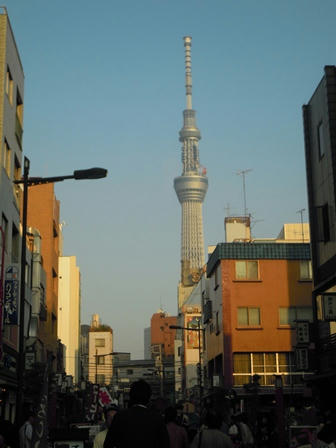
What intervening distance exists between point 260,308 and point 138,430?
181 ft

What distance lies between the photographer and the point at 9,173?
4050cm

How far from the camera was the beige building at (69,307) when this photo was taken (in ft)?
322

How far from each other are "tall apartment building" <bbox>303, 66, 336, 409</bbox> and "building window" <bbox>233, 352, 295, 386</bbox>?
2010cm

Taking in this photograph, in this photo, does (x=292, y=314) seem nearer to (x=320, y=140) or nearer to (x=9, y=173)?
(x=320, y=140)

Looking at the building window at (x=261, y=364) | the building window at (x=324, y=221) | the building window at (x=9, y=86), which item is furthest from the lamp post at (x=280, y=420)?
the building window at (x=261, y=364)

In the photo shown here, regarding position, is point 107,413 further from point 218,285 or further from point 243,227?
point 243,227

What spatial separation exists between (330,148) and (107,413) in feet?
86.9

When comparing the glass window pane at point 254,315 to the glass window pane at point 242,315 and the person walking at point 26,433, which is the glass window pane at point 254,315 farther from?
the person walking at point 26,433

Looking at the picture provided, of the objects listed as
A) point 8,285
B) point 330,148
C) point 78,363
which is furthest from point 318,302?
point 78,363

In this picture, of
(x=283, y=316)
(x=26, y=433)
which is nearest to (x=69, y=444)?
(x=26, y=433)

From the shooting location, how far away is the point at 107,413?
14.3 m

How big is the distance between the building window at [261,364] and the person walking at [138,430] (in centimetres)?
5362

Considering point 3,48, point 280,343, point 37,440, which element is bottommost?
point 37,440

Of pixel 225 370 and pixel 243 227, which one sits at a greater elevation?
pixel 243 227
